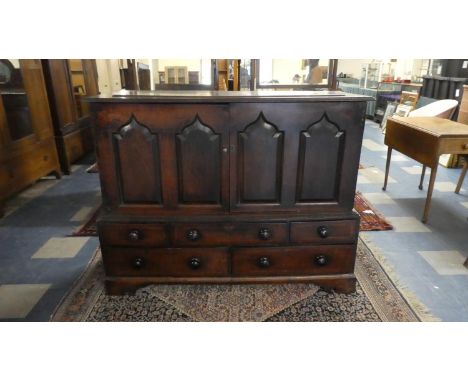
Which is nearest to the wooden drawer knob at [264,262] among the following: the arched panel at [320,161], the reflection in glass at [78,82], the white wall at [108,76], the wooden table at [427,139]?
the arched panel at [320,161]

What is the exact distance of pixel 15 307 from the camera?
1.62m

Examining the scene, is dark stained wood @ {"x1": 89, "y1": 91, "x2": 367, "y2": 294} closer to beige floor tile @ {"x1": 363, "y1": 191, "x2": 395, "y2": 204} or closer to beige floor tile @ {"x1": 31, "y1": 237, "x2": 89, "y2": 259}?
beige floor tile @ {"x1": 31, "y1": 237, "x2": 89, "y2": 259}

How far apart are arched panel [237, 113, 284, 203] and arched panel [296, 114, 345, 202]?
11 cm

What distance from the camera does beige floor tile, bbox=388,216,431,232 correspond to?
7.80ft

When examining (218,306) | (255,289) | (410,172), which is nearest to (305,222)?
(255,289)

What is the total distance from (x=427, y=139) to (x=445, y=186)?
1084mm

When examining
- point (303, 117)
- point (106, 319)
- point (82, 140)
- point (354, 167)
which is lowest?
point (106, 319)

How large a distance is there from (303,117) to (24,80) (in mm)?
2761

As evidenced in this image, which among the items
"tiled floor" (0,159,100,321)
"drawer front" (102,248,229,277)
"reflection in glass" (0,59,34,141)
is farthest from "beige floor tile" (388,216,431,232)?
"reflection in glass" (0,59,34,141)

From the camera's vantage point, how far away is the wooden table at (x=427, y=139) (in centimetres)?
226

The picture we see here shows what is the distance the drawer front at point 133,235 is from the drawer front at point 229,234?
0.07 meters

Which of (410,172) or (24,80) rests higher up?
(24,80)

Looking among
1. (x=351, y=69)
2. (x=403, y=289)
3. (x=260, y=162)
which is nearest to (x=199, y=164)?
(x=260, y=162)

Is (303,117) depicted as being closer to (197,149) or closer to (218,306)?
(197,149)
